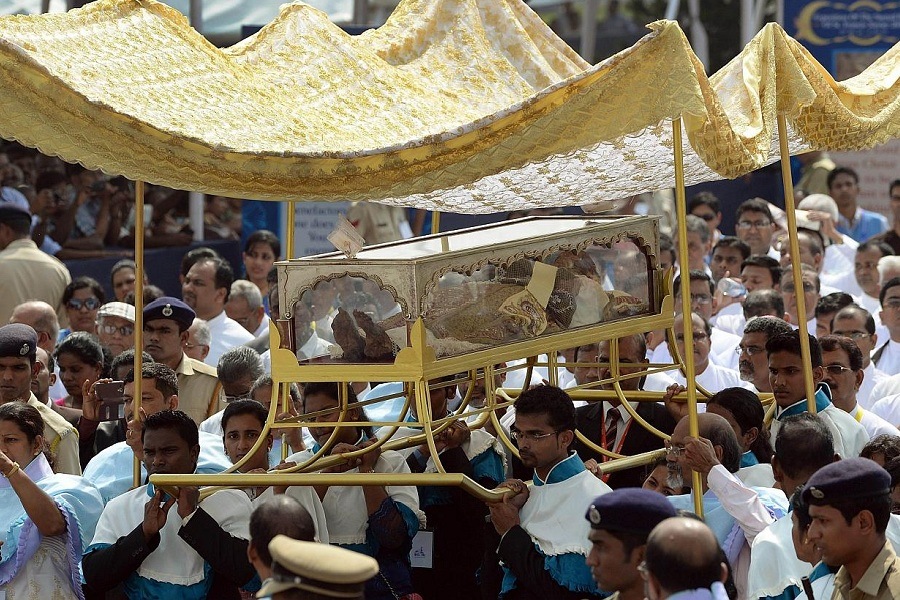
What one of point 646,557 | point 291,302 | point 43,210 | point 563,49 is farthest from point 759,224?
point 646,557

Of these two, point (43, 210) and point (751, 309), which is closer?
point (751, 309)

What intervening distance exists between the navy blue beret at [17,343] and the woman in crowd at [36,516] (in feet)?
2.72

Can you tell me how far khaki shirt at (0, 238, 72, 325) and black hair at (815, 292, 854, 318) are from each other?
4.47 metres


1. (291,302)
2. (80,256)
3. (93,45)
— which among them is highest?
(93,45)

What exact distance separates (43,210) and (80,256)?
0.49 m

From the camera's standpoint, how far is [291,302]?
5320 millimetres

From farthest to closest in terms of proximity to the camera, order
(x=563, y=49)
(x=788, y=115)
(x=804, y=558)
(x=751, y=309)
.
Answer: (x=751, y=309) < (x=563, y=49) < (x=788, y=115) < (x=804, y=558)

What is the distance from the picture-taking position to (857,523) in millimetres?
4055

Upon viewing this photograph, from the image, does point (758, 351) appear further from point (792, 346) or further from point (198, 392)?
point (198, 392)

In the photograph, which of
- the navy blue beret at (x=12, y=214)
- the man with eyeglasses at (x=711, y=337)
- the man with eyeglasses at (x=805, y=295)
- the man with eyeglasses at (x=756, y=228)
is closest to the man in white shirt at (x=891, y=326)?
the man with eyeglasses at (x=805, y=295)

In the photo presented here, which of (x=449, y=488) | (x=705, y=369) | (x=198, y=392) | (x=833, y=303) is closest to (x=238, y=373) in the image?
(x=198, y=392)

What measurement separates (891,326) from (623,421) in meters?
2.40

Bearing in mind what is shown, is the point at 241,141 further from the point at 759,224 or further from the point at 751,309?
the point at 759,224

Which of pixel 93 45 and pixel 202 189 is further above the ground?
pixel 93 45
